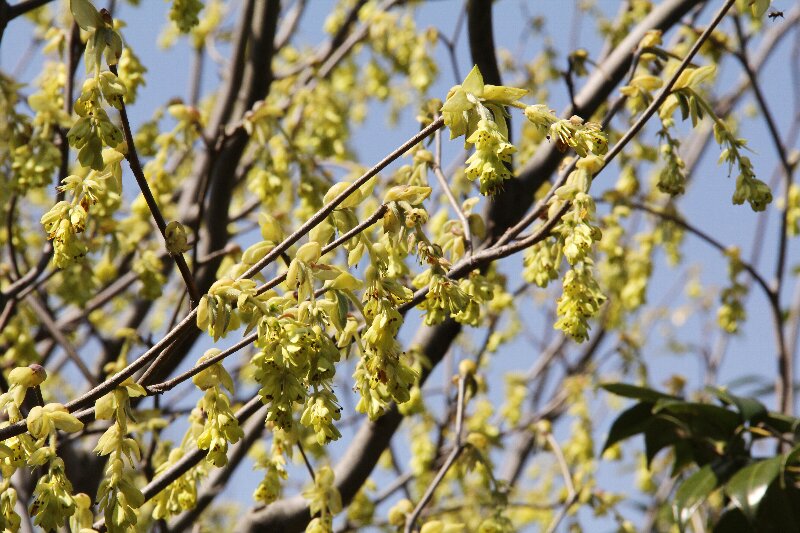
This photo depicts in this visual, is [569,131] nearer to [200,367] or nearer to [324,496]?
[200,367]

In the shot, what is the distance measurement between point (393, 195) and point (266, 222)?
38 cm

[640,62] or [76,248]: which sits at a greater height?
[640,62]

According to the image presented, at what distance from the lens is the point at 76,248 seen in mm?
1998

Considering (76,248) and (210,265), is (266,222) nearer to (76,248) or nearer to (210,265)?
(76,248)

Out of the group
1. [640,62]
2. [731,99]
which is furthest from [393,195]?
[731,99]

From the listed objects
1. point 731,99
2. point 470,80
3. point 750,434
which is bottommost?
point 750,434

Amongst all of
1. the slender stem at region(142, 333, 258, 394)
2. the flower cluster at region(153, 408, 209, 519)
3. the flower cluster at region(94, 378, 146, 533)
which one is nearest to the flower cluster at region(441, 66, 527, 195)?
the slender stem at region(142, 333, 258, 394)

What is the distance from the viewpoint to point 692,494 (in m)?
2.46

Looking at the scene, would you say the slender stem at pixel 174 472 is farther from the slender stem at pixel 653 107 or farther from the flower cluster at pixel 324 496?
the slender stem at pixel 653 107

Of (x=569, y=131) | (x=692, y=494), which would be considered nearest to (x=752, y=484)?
(x=692, y=494)

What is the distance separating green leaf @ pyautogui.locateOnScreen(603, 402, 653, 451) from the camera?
2830mm

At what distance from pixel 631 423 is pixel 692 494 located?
42cm

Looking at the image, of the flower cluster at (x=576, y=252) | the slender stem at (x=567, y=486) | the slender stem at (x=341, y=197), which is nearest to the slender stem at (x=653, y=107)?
the flower cluster at (x=576, y=252)

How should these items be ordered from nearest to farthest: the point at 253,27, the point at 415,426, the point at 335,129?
1. the point at 253,27
2. the point at 335,129
3. the point at 415,426
